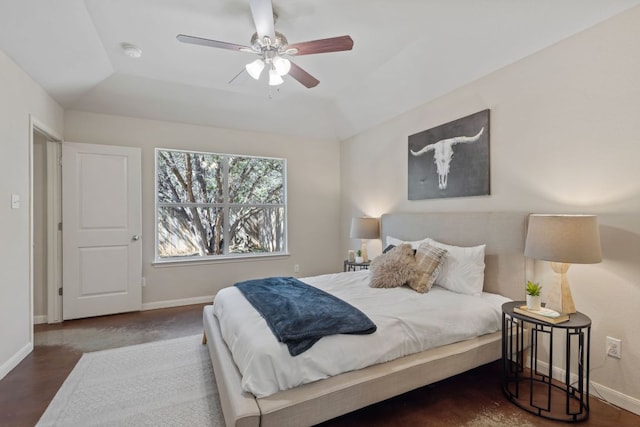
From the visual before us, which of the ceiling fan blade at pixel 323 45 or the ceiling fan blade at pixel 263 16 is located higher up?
the ceiling fan blade at pixel 263 16

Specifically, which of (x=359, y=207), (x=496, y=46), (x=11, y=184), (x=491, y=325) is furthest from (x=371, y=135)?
(x=11, y=184)

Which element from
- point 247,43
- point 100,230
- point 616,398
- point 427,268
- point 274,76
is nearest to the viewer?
point 616,398

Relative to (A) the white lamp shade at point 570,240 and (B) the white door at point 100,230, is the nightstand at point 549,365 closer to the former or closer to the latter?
(A) the white lamp shade at point 570,240

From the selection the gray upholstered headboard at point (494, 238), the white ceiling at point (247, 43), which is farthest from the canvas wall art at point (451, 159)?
the white ceiling at point (247, 43)

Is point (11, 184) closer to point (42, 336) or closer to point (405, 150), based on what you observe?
point (42, 336)

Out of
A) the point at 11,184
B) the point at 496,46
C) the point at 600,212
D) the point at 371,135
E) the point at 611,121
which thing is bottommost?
the point at 600,212

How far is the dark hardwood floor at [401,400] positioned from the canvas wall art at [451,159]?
165 centimetres

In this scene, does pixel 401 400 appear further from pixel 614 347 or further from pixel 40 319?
pixel 40 319

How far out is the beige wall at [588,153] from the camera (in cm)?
193

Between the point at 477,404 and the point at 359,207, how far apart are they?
122 inches

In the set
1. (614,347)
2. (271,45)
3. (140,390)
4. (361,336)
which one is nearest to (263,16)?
(271,45)

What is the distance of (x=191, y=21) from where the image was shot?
2516 millimetres

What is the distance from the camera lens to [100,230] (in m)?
3.73

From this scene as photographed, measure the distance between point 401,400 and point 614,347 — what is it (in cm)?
145
